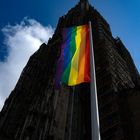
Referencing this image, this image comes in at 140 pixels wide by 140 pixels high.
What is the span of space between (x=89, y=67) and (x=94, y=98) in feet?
5.52

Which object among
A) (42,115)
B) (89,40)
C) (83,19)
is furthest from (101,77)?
(83,19)

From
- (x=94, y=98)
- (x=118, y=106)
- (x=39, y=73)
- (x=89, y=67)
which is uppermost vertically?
(x=39, y=73)

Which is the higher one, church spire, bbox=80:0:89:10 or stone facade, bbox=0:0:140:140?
church spire, bbox=80:0:89:10

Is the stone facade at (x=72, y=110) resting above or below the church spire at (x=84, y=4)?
below

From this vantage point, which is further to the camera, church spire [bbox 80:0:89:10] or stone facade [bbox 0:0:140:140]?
church spire [bbox 80:0:89:10]

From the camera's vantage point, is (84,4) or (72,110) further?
(84,4)

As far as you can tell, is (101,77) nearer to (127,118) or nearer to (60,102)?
(60,102)

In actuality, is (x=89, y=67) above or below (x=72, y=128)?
below

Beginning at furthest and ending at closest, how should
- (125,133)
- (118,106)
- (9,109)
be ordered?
(9,109)
(118,106)
(125,133)

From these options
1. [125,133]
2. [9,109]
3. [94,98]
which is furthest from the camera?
[9,109]

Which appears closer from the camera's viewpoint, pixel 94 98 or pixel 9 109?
pixel 94 98

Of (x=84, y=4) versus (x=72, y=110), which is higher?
(x=84, y=4)

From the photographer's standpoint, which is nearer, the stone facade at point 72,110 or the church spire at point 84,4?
the stone facade at point 72,110

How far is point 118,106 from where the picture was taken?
46.9 ft
